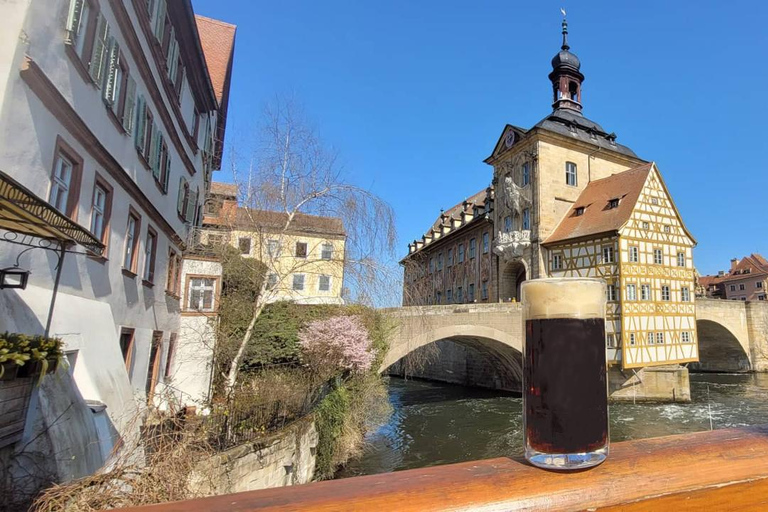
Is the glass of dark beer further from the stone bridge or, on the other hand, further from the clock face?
the clock face

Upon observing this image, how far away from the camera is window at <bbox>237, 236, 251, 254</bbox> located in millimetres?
10422

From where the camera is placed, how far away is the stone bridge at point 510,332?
18.5m

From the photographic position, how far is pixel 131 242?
8.89m

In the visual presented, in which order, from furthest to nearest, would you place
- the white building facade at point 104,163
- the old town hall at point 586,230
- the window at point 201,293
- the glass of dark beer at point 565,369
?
the old town hall at point 586,230
the window at point 201,293
the white building facade at point 104,163
the glass of dark beer at point 565,369

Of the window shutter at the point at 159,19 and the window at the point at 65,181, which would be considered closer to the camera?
the window at the point at 65,181

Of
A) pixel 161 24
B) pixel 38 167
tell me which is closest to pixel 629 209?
pixel 161 24

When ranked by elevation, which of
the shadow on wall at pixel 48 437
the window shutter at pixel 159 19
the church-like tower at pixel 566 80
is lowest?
the shadow on wall at pixel 48 437

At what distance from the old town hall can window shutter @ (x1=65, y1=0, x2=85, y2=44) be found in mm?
14056

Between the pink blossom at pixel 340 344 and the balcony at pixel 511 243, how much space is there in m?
14.8

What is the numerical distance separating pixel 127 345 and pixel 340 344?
636 centimetres

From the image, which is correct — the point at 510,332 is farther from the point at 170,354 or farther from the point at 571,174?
the point at 170,354

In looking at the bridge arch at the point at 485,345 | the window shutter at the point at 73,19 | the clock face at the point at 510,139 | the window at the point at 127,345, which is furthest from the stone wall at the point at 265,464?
the clock face at the point at 510,139

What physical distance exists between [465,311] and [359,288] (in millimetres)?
11533

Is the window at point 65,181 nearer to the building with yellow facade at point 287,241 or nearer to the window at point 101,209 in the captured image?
the window at point 101,209
